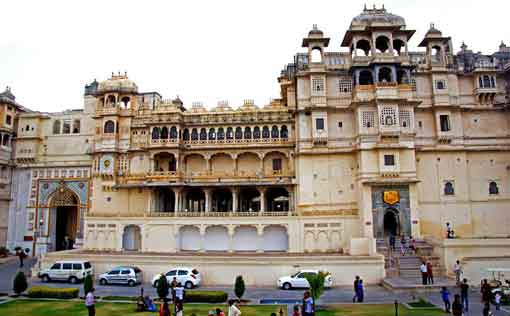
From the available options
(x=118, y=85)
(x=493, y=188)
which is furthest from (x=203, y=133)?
(x=493, y=188)

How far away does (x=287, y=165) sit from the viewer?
4391 centimetres

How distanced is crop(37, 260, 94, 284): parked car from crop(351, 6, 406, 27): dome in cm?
3252

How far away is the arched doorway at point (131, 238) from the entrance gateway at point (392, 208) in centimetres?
2273

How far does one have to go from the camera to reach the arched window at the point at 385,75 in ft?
132

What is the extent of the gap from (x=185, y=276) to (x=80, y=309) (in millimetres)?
8336

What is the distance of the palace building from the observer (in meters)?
38.0

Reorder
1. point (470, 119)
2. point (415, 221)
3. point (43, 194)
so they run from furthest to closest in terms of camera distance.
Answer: point (43, 194) → point (470, 119) → point (415, 221)

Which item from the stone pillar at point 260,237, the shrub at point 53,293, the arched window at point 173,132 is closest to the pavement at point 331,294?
the shrub at point 53,293

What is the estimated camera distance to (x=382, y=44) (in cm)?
4203

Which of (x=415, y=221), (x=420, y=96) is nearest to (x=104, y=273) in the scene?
(x=415, y=221)

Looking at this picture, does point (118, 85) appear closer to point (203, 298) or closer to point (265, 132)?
point (265, 132)

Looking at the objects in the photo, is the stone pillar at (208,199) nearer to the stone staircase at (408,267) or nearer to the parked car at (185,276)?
the parked car at (185,276)

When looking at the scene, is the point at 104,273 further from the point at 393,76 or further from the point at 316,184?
the point at 393,76

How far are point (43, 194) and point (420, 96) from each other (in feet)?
141
